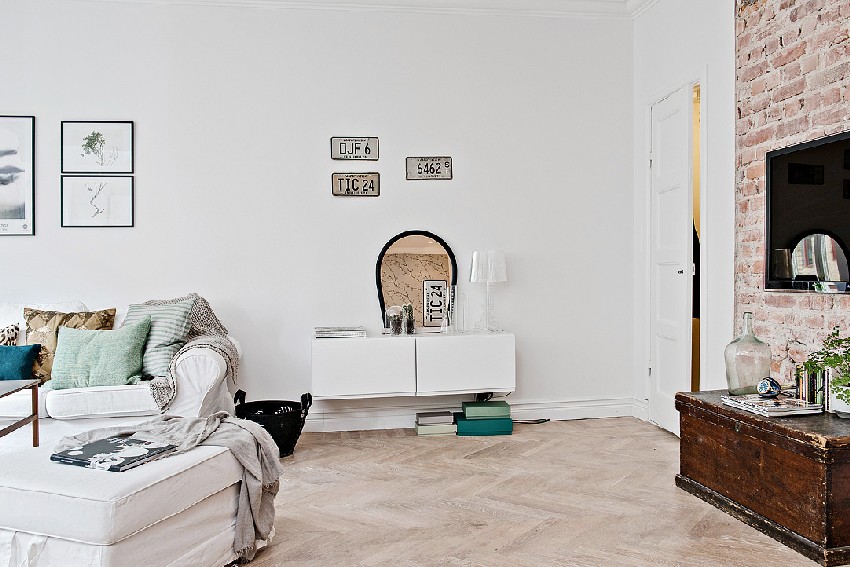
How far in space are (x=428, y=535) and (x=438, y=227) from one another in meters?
2.46

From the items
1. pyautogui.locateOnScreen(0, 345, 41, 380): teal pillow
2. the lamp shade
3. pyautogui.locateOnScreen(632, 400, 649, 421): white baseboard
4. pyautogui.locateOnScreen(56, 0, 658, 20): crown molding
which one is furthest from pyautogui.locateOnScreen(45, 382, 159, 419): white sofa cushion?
pyautogui.locateOnScreen(632, 400, 649, 421): white baseboard

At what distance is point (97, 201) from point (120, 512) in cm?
302

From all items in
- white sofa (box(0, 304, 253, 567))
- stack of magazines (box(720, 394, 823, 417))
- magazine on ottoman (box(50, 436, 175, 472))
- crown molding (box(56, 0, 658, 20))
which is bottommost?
white sofa (box(0, 304, 253, 567))

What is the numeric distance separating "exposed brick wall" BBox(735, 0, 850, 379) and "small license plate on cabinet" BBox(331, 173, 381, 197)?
2.23 m

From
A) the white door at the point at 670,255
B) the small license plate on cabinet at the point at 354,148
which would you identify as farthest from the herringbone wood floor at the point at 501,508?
the small license plate on cabinet at the point at 354,148

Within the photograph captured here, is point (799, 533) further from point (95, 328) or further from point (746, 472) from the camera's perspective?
point (95, 328)

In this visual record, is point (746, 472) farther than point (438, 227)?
No

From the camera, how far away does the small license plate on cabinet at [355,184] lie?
4.79 m

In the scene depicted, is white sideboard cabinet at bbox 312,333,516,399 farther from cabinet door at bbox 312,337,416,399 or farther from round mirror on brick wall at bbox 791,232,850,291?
round mirror on brick wall at bbox 791,232,850,291

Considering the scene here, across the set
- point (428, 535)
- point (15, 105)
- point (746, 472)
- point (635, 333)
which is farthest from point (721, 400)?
point (15, 105)

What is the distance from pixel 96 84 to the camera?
4.58 meters

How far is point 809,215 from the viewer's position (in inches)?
127

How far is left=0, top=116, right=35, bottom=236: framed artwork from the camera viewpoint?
4.50m

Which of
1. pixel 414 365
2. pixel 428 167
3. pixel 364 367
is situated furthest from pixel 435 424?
pixel 428 167
